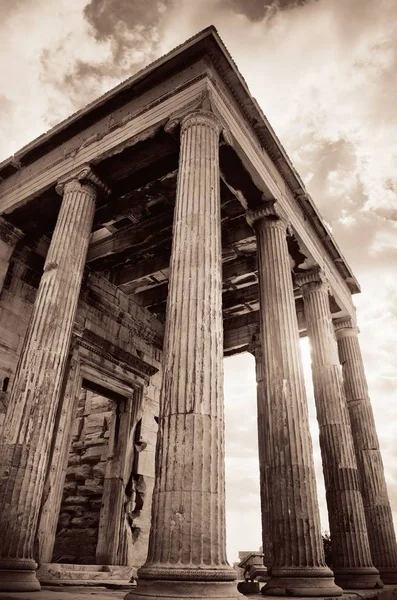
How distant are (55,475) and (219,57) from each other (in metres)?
10.1

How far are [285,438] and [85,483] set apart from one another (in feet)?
25.1

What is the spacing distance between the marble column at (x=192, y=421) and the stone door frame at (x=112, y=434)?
5.82m

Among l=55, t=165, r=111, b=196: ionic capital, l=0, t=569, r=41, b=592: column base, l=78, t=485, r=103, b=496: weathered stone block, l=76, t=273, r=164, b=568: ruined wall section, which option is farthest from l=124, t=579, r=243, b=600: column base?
l=78, t=485, r=103, b=496: weathered stone block

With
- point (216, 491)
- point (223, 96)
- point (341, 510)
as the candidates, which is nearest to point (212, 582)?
point (216, 491)

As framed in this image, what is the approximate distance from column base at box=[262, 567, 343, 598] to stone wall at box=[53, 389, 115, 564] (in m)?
6.68

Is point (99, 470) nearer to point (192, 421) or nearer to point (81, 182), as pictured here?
point (81, 182)

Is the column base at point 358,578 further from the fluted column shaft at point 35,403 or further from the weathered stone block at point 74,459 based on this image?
the weathered stone block at point 74,459

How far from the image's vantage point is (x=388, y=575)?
10602 mm

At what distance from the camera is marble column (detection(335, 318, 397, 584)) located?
1095cm

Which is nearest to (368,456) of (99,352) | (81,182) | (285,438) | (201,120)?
(285,438)

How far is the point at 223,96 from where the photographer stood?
355 inches

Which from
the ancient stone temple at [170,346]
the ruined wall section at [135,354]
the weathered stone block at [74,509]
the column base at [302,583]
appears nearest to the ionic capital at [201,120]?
the ancient stone temple at [170,346]

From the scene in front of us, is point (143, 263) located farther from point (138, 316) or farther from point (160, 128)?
point (160, 128)

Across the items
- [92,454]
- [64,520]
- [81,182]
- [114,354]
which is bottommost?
[64,520]
